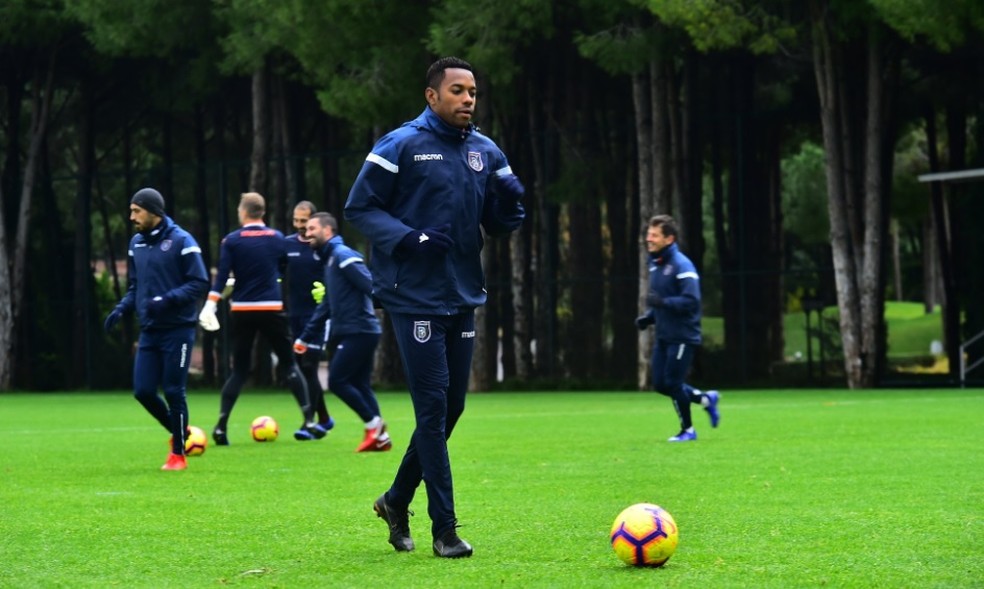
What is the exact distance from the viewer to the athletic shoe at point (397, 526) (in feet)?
25.3

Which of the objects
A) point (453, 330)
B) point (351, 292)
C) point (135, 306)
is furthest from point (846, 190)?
point (453, 330)

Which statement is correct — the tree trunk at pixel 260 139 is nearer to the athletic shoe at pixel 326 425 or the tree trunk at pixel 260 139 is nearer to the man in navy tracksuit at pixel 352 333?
the athletic shoe at pixel 326 425

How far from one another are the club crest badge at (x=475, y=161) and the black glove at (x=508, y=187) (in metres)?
0.10

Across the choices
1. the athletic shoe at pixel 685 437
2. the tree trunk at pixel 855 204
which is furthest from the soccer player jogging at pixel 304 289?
the tree trunk at pixel 855 204

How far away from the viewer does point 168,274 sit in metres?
12.8

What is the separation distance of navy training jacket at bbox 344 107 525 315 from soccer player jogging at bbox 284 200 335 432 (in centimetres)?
857

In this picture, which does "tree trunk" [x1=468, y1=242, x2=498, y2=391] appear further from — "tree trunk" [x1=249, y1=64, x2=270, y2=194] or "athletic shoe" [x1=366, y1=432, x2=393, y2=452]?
"athletic shoe" [x1=366, y1=432, x2=393, y2=452]

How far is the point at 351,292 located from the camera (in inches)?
581

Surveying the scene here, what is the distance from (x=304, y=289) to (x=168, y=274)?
13.2 feet

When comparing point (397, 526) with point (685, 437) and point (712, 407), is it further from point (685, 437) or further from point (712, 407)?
point (712, 407)

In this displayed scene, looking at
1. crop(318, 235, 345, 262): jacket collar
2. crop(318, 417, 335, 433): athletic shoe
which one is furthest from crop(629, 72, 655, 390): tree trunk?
A: crop(318, 235, 345, 262): jacket collar

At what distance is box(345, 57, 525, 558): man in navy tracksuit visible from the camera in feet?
24.3

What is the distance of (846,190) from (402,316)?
21590mm

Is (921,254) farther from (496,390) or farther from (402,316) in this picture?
(402,316)
